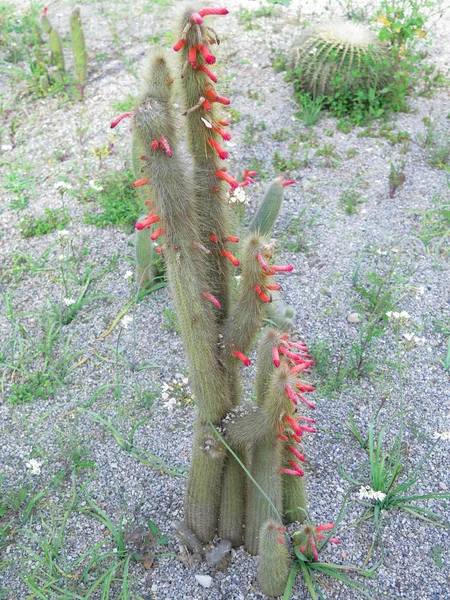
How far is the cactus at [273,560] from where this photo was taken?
205 centimetres

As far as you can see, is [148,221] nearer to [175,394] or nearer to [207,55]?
[207,55]

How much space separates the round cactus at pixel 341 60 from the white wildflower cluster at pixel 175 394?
2.50m

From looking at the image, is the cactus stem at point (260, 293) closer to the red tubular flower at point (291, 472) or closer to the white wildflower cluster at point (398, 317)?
the red tubular flower at point (291, 472)

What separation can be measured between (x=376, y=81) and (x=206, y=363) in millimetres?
3182

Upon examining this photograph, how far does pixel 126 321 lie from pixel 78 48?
2.77 metres

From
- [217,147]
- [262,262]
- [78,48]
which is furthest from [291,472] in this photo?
[78,48]

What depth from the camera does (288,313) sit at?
10.4ft

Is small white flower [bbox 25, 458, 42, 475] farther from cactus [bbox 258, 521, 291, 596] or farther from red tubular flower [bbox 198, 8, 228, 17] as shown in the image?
red tubular flower [bbox 198, 8, 228, 17]

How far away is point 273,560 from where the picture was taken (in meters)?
2.12

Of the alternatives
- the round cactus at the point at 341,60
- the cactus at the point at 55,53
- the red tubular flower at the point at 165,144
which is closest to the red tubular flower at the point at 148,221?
the red tubular flower at the point at 165,144

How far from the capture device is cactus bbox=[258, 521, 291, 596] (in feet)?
6.74

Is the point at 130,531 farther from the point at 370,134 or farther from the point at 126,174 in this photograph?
the point at 370,134

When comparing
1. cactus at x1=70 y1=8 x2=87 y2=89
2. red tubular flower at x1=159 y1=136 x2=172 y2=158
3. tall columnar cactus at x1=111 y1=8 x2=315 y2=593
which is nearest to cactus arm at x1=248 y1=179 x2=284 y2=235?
tall columnar cactus at x1=111 y1=8 x2=315 y2=593

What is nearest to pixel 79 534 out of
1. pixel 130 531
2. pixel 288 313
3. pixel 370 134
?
pixel 130 531
